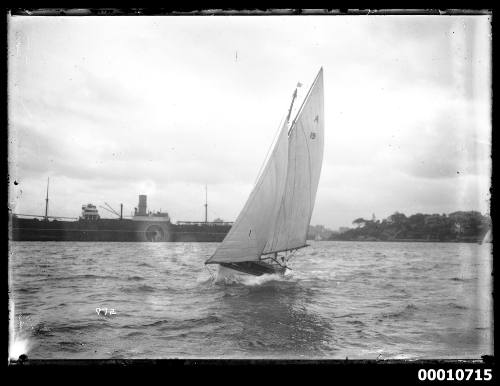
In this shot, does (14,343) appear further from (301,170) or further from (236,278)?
(301,170)

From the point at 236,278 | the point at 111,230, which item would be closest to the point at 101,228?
the point at 111,230

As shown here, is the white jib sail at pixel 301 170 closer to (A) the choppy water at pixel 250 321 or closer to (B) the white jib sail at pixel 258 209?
(B) the white jib sail at pixel 258 209

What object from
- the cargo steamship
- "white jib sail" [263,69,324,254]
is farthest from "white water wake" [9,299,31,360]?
the cargo steamship

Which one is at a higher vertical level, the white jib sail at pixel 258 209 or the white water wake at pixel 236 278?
the white jib sail at pixel 258 209

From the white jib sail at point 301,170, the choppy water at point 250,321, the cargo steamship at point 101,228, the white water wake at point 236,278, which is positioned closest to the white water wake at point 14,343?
the choppy water at point 250,321

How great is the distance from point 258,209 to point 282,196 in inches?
59.7

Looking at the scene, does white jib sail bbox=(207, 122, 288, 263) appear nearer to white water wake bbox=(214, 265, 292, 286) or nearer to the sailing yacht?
the sailing yacht

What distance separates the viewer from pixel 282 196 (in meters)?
18.7

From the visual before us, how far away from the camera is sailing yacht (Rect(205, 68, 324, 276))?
1816 cm

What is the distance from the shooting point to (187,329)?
978 centimetres

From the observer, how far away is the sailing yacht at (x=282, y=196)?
1816 cm

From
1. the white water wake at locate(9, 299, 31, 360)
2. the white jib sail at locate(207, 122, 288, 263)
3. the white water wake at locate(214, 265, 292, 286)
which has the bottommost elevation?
the white water wake at locate(214, 265, 292, 286)
